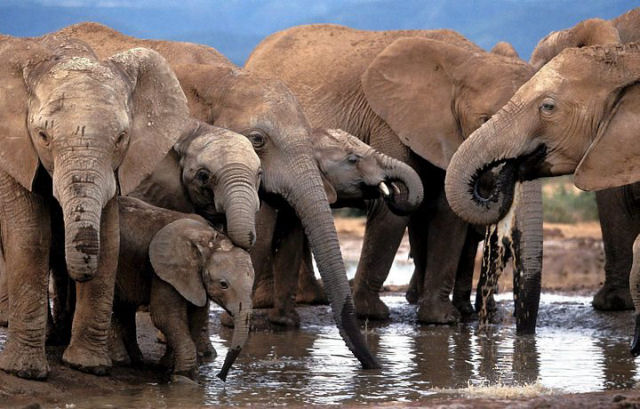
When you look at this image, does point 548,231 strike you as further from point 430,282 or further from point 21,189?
point 21,189

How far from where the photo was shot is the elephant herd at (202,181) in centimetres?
728

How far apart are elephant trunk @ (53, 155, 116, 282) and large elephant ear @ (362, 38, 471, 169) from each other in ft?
16.3

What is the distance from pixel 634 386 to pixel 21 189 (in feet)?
11.1

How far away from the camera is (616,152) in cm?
815

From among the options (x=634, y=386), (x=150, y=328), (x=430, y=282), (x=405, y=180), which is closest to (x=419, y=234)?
(x=430, y=282)

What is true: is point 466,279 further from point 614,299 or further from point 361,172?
point 361,172

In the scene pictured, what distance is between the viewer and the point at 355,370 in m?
8.73

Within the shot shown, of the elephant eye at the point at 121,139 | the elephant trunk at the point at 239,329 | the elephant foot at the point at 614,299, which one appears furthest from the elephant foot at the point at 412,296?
the elephant eye at the point at 121,139

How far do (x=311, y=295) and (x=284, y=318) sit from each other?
5.47 feet

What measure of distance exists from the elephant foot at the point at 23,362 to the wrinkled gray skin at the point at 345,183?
2903 mm

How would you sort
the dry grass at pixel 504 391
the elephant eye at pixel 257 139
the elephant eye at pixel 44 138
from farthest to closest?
the elephant eye at pixel 257 139, the dry grass at pixel 504 391, the elephant eye at pixel 44 138

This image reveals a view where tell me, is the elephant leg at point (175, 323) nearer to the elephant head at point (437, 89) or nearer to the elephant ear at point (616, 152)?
the elephant ear at point (616, 152)

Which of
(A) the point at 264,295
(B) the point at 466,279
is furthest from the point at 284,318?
(B) the point at 466,279

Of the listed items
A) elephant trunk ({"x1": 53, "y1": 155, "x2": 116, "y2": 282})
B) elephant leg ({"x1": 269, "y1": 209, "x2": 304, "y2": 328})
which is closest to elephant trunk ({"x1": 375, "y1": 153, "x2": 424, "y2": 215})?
elephant leg ({"x1": 269, "y1": 209, "x2": 304, "y2": 328})
